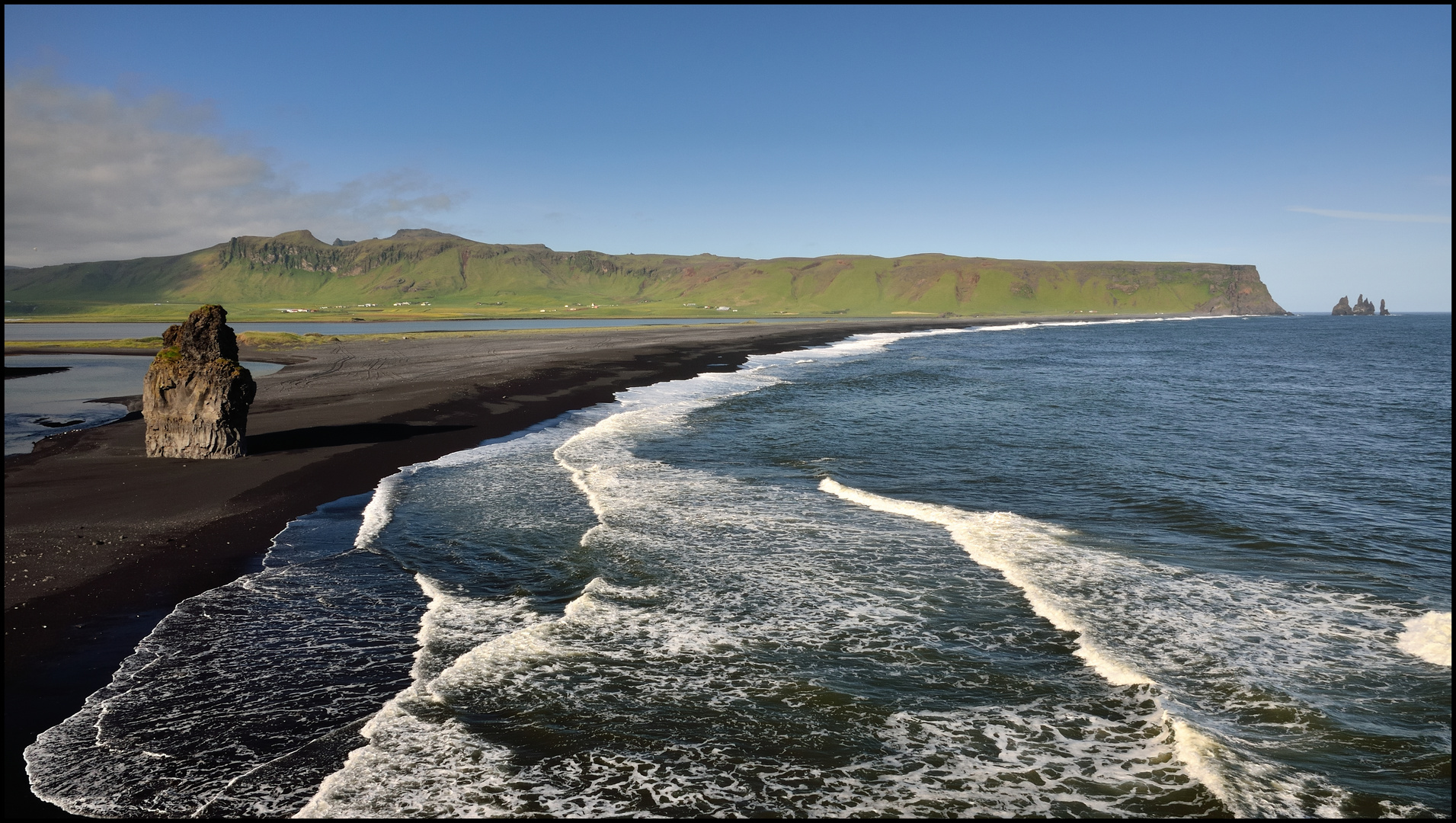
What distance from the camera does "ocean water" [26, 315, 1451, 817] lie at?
714 centimetres

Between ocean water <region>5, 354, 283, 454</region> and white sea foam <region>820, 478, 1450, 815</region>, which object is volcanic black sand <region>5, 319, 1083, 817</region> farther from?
white sea foam <region>820, 478, 1450, 815</region>

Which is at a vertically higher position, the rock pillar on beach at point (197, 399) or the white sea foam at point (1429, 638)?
the rock pillar on beach at point (197, 399)

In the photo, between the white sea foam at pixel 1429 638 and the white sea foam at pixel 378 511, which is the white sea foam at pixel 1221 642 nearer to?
the white sea foam at pixel 1429 638

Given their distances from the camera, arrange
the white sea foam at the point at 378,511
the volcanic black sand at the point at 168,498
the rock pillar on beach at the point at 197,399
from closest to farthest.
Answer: the volcanic black sand at the point at 168,498 → the white sea foam at the point at 378,511 → the rock pillar on beach at the point at 197,399

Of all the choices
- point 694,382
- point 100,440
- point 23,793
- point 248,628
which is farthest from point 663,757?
point 694,382

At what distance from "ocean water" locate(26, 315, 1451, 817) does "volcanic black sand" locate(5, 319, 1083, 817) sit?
73cm

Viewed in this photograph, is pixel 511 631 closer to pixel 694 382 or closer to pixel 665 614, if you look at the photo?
pixel 665 614

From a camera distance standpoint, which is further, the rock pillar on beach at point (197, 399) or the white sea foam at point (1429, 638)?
the rock pillar on beach at point (197, 399)

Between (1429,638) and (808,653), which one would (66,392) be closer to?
(808,653)

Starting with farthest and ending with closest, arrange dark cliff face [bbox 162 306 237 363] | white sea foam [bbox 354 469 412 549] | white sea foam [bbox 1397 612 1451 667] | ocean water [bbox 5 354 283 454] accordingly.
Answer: ocean water [bbox 5 354 283 454]
dark cliff face [bbox 162 306 237 363]
white sea foam [bbox 354 469 412 549]
white sea foam [bbox 1397 612 1451 667]

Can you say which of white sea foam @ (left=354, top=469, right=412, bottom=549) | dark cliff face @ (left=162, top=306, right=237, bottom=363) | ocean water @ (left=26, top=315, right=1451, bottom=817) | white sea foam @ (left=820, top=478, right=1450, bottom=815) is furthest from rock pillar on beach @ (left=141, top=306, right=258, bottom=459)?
white sea foam @ (left=820, top=478, right=1450, bottom=815)

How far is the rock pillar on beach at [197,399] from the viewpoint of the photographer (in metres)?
20.0

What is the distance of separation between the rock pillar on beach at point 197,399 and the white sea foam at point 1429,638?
24.4 meters

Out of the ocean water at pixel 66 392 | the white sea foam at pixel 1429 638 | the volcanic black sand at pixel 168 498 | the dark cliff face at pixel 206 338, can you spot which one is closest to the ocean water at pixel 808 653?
the white sea foam at pixel 1429 638
